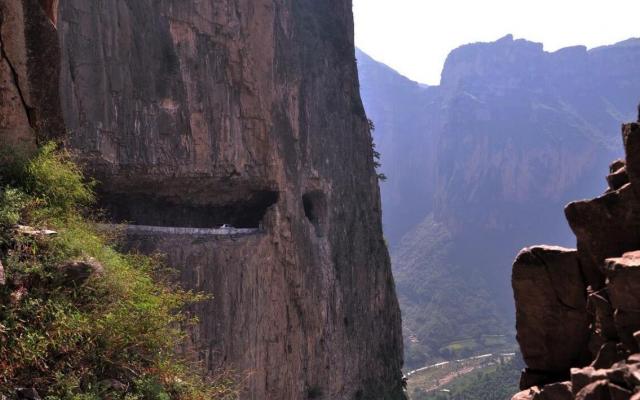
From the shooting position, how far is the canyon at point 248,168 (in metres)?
18.7

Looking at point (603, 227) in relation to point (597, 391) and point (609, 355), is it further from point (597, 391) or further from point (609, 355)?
point (597, 391)

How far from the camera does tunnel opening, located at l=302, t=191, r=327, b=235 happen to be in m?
28.0

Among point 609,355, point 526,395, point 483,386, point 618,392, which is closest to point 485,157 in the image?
point 483,386

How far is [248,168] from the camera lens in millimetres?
23281

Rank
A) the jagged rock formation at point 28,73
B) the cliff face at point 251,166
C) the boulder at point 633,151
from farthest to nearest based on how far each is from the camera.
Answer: the cliff face at point 251,166
the jagged rock formation at point 28,73
the boulder at point 633,151

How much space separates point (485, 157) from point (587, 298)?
140699 mm

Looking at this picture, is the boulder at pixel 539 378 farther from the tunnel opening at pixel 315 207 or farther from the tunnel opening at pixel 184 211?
the tunnel opening at pixel 315 207

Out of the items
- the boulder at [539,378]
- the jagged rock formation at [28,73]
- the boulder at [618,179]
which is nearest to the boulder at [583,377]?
the boulder at [539,378]

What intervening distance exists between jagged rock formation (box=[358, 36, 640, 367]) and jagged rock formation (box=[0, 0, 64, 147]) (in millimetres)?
88696

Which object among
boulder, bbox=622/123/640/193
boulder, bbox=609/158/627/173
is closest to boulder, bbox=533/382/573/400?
boulder, bbox=622/123/640/193

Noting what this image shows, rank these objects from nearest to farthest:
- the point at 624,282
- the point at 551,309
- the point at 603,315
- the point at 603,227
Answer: the point at 624,282 → the point at 603,315 → the point at 603,227 → the point at 551,309

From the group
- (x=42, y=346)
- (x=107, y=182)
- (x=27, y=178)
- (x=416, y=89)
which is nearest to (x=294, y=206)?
(x=107, y=182)

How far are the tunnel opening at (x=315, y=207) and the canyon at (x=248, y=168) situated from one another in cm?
7

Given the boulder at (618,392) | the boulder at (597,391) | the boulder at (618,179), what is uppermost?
the boulder at (618,179)
